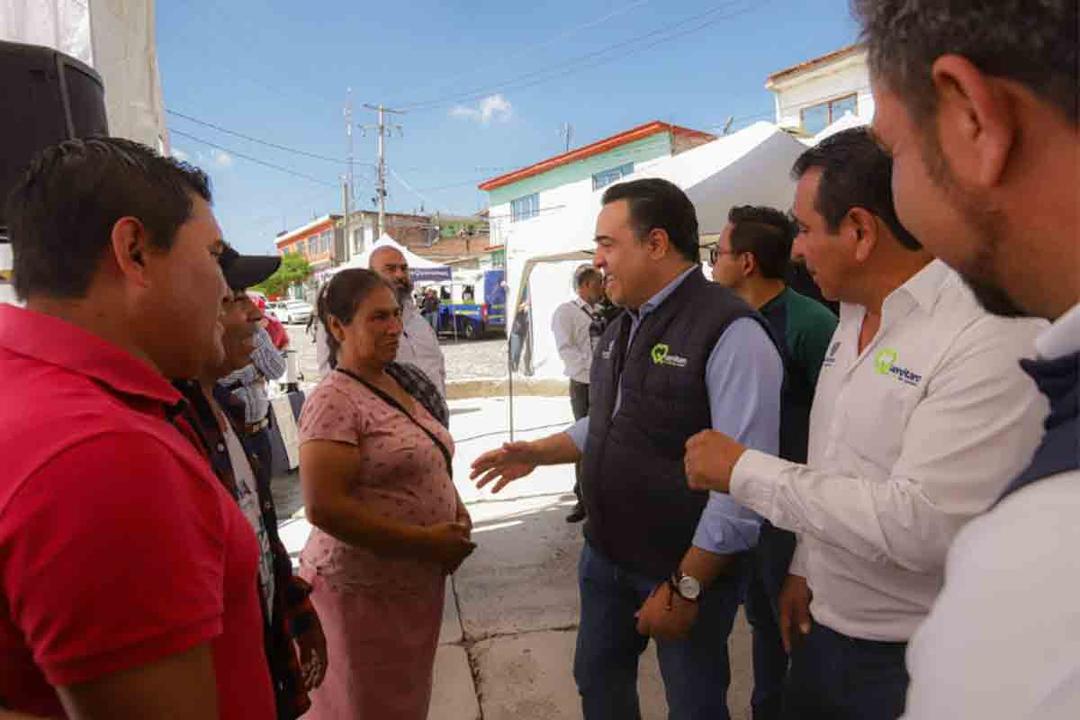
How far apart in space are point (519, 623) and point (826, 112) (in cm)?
1714

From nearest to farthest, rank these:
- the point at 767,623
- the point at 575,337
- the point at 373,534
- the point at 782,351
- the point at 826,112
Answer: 1. the point at 373,534
2. the point at 782,351
3. the point at 767,623
4. the point at 575,337
5. the point at 826,112

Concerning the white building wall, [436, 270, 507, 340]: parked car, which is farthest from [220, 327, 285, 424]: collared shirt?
[436, 270, 507, 340]: parked car

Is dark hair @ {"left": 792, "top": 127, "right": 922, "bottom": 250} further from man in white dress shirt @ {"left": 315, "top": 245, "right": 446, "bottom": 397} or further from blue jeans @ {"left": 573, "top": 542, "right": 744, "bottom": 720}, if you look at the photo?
man in white dress shirt @ {"left": 315, "top": 245, "right": 446, "bottom": 397}

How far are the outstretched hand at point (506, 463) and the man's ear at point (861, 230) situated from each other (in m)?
1.34

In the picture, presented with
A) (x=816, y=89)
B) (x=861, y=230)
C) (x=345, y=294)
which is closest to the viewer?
(x=861, y=230)

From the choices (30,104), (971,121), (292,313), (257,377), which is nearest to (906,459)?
(971,121)

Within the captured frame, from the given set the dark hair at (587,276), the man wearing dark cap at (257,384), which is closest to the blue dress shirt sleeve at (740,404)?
the man wearing dark cap at (257,384)

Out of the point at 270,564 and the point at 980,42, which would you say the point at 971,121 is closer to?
the point at 980,42

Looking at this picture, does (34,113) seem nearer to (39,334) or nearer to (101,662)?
(39,334)

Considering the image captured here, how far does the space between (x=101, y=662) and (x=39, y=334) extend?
0.44 meters

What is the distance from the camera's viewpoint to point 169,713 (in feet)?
2.52

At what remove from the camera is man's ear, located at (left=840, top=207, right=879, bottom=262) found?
62.2 inches

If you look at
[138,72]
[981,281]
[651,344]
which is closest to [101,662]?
[981,281]

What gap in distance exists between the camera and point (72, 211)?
909 millimetres
